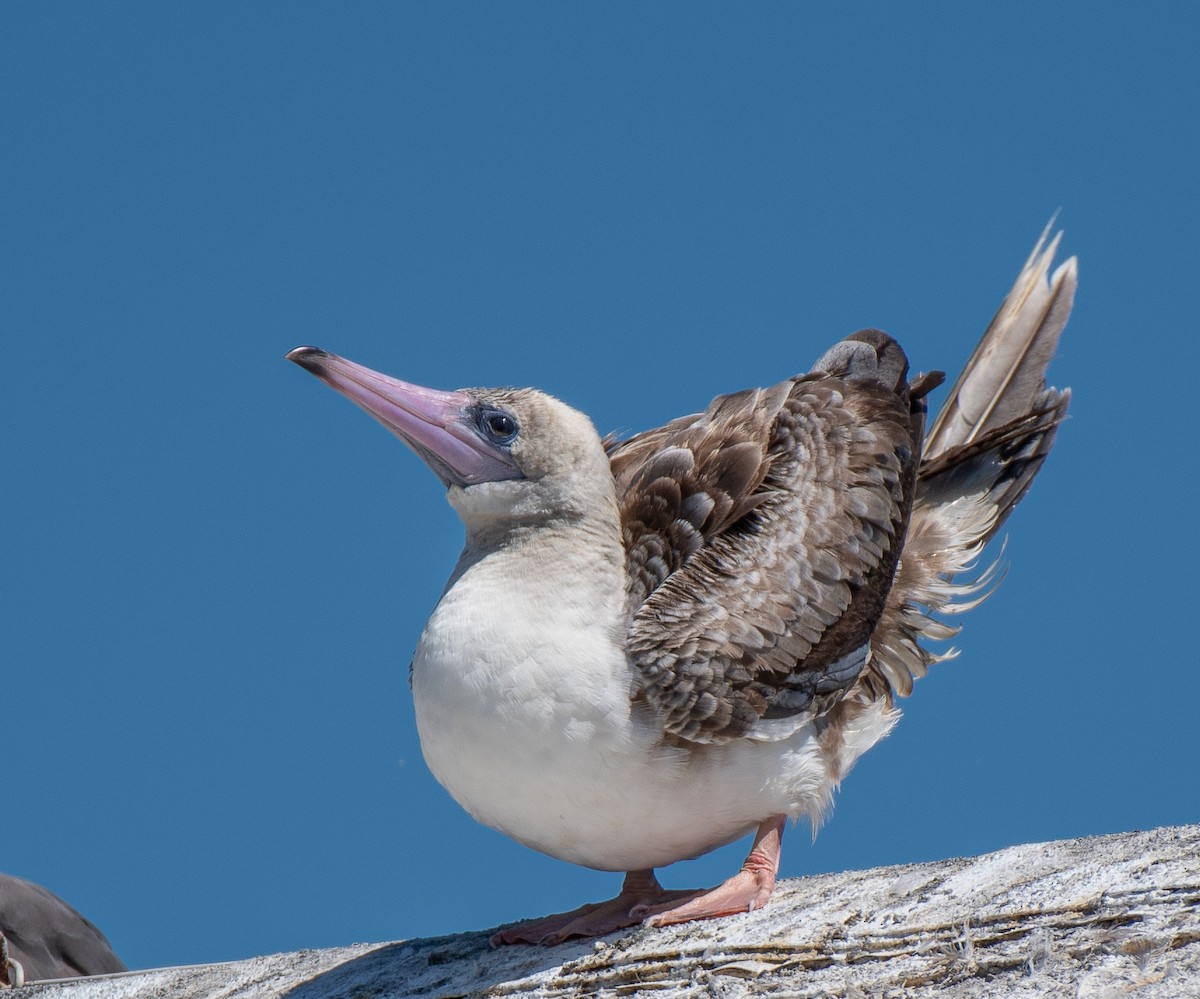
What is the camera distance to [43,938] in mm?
8773

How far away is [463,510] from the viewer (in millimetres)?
6891

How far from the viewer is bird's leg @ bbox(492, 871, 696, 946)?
649 centimetres

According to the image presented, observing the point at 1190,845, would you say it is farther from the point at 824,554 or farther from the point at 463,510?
the point at 463,510

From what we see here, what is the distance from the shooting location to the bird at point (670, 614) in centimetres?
609

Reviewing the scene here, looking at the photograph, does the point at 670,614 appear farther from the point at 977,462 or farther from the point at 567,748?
the point at 977,462

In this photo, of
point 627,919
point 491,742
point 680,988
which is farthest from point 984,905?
point 491,742

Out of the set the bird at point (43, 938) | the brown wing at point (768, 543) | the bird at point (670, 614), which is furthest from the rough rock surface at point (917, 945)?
the bird at point (43, 938)

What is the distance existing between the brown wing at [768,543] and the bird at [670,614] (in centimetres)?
1

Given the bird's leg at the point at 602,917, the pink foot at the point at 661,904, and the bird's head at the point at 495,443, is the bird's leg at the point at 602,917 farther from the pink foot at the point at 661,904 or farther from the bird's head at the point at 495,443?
the bird's head at the point at 495,443

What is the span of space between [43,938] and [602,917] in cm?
394

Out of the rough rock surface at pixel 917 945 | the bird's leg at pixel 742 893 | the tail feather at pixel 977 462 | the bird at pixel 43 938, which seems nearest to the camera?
the rough rock surface at pixel 917 945

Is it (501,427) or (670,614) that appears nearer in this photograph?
(670,614)

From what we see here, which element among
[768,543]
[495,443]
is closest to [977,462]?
[768,543]

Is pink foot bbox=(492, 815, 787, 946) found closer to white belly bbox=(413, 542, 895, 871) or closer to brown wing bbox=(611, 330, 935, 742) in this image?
white belly bbox=(413, 542, 895, 871)
